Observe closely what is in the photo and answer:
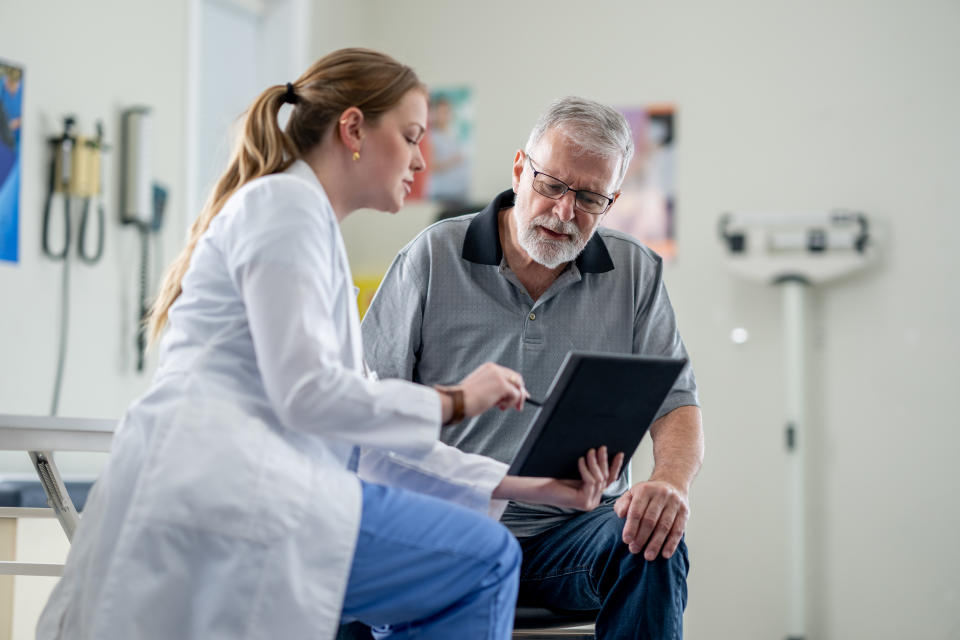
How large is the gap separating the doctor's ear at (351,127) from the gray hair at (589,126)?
2.14 ft

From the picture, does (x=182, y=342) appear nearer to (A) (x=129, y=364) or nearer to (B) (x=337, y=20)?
(A) (x=129, y=364)

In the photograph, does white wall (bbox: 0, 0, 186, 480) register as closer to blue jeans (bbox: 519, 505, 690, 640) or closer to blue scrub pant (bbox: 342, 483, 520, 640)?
blue jeans (bbox: 519, 505, 690, 640)

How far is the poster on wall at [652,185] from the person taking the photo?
4.16 m

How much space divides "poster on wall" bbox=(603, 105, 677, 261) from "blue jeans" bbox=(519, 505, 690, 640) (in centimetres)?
243

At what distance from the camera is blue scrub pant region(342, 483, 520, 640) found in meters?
1.25

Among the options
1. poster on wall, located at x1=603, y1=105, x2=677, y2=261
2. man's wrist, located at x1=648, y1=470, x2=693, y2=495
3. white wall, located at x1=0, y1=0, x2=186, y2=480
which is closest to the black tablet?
man's wrist, located at x1=648, y1=470, x2=693, y2=495

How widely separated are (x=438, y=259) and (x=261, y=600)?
0.98 metres

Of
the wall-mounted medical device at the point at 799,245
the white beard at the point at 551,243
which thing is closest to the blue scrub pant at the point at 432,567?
the white beard at the point at 551,243

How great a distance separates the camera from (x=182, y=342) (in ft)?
4.21

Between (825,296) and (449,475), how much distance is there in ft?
9.22

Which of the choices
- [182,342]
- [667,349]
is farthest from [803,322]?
[182,342]

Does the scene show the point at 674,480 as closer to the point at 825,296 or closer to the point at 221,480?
the point at 221,480

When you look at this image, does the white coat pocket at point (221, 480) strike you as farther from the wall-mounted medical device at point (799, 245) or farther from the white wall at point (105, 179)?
the wall-mounted medical device at point (799, 245)

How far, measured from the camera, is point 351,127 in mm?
1408
